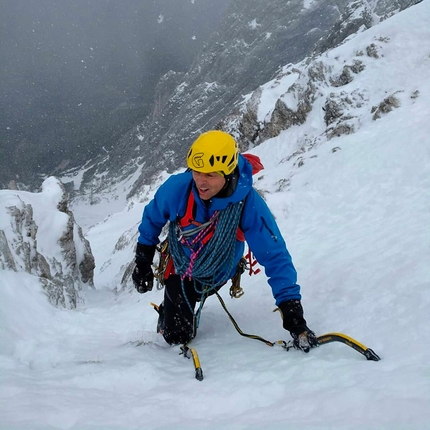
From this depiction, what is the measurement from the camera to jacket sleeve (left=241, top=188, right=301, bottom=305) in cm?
353

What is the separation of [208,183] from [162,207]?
2.79 ft

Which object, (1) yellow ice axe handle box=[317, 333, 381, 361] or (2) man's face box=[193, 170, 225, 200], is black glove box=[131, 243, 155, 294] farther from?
(1) yellow ice axe handle box=[317, 333, 381, 361]

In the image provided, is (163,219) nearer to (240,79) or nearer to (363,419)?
(363,419)

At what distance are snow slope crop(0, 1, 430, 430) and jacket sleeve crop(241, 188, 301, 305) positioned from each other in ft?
2.05

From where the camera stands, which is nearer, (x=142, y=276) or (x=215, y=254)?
(x=215, y=254)

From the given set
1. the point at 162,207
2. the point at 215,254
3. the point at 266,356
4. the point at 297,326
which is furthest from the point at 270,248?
the point at 162,207

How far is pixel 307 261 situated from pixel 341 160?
7.10 meters

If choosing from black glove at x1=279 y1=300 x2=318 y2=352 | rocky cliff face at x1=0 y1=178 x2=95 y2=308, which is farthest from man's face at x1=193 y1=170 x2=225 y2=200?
rocky cliff face at x1=0 y1=178 x2=95 y2=308

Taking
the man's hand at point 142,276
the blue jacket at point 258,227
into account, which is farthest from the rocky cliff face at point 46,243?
the blue jacket at point 258,227

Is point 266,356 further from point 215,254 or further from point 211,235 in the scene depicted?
point 211,235

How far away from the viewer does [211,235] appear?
383 centimetres

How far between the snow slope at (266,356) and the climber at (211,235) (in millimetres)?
432

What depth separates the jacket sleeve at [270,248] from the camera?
3529 millimetres

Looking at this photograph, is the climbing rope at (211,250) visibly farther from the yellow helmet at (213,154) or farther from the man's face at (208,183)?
the yellow helmet at (213,154)
